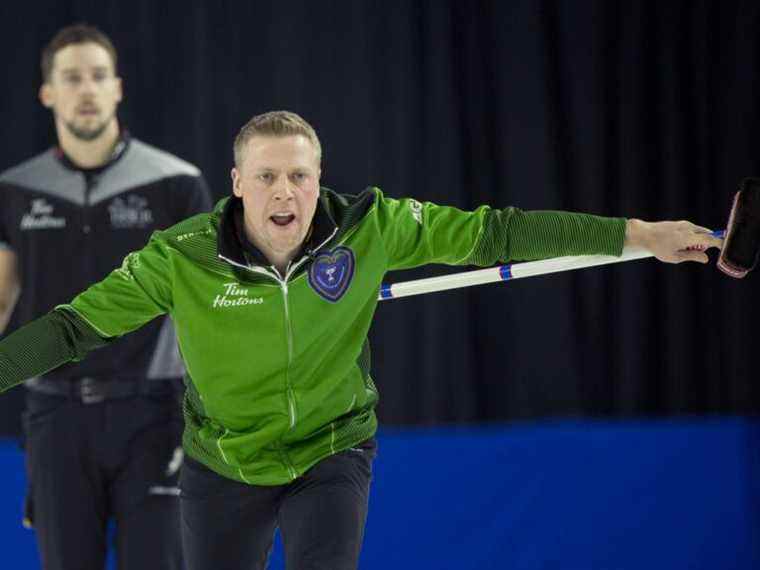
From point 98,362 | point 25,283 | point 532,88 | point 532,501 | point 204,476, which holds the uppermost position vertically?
point 532,88

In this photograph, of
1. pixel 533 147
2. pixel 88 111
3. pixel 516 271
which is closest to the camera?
pixel 516 271

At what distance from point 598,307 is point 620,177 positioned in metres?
0.54

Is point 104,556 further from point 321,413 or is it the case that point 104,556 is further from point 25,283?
point 321,413

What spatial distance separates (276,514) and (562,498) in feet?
5.95

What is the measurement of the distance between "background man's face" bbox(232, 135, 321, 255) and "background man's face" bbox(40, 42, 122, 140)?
3.20ft

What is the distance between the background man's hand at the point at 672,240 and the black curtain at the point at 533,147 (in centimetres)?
250

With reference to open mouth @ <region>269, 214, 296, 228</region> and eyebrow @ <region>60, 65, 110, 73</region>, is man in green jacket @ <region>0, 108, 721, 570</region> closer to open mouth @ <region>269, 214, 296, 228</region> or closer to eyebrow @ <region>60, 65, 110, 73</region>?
open mouth @ <region>269, 214, 296, 228</region>

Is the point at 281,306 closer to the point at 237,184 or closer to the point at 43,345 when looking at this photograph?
the point at 237,184

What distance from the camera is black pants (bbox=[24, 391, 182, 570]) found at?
345 centimetres

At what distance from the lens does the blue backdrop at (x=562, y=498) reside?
4414 millimetres

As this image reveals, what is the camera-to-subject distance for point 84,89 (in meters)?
3.66

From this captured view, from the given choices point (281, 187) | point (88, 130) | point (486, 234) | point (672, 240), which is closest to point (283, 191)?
point (281, 187)

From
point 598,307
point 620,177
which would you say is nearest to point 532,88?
point 620,177

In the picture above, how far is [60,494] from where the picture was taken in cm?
346
